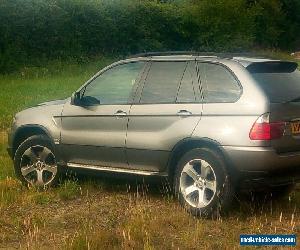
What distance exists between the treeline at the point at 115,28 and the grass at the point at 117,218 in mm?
18023

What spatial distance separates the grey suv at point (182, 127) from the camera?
19.4ft

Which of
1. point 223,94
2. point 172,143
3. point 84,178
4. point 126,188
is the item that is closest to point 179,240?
point 172,143

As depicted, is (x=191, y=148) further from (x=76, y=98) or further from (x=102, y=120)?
(x=76, y=98)

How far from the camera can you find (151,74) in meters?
6.94

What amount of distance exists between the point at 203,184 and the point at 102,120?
1.57m

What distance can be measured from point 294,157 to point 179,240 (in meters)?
1.51

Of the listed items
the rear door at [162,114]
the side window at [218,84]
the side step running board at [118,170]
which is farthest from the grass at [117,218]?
the side window at [218,84]

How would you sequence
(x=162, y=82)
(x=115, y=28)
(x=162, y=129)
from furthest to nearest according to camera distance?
1. (x=115, y=28)
2. (x=162, y=82)
3. (x=162, y=129)

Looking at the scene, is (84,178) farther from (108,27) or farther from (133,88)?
(108,27)

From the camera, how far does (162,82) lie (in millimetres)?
6801

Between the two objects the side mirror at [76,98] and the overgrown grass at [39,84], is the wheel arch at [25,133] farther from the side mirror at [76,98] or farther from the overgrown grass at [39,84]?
the overgrown grass at [39,84]

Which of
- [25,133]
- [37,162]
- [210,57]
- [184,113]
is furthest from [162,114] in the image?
[25,133]

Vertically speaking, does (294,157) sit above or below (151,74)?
below

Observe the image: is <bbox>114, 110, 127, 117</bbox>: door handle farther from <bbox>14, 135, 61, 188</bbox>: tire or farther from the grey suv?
<bbox>14, 135, 61, 188</bbox>: tire
